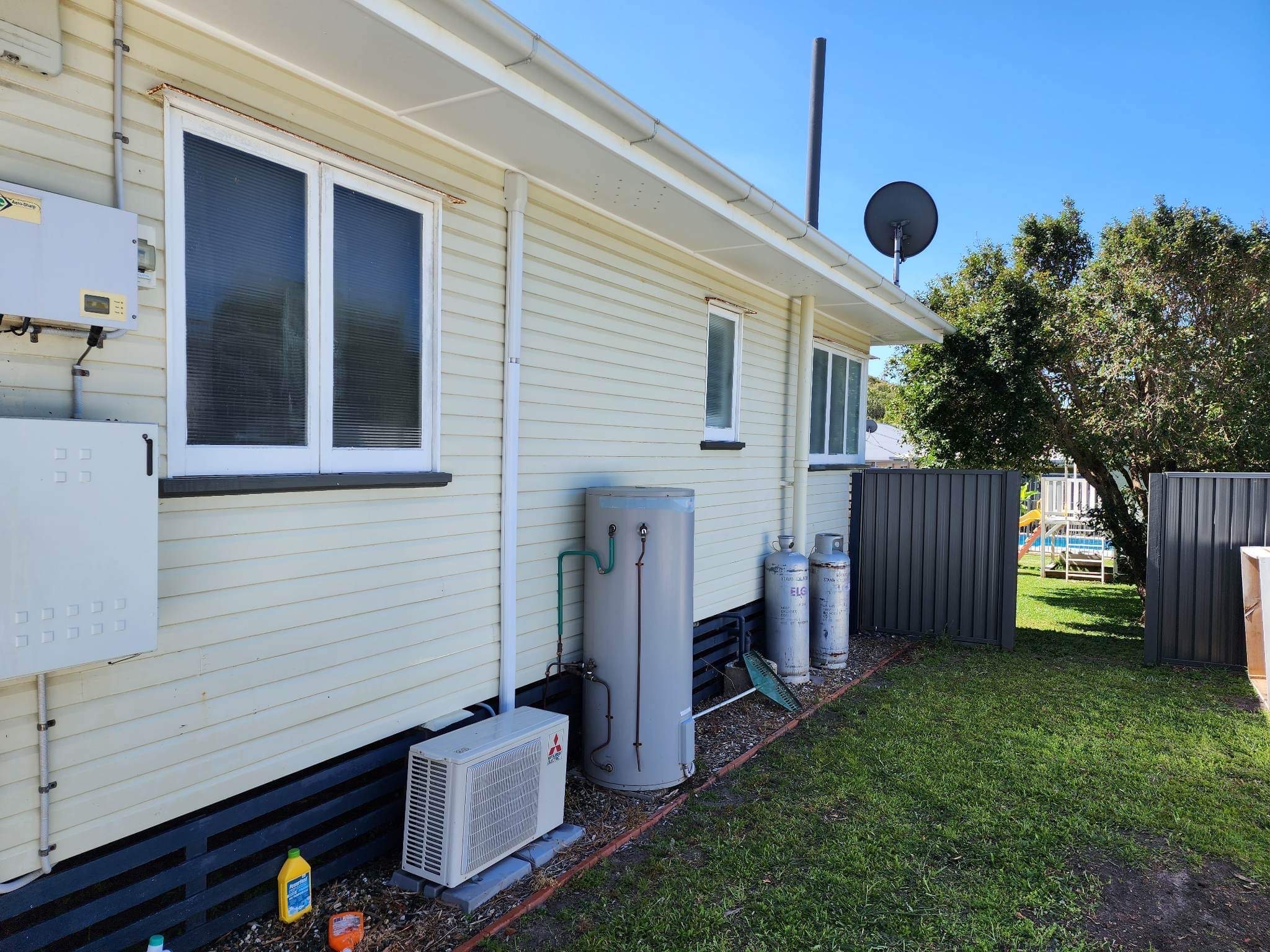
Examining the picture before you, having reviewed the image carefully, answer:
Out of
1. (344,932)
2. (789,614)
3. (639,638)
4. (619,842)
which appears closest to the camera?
(344,932)

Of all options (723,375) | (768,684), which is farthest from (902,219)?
(768,684)

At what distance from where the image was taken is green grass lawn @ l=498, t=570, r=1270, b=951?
9.39ft

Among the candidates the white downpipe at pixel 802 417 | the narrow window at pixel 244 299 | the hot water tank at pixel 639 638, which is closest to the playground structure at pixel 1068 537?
the white downpipe at pixel 802 417

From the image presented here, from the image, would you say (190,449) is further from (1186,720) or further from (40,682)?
(1186,720)

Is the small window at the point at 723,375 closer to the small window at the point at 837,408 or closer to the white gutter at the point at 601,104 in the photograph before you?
the white gutter at the point at 601,104

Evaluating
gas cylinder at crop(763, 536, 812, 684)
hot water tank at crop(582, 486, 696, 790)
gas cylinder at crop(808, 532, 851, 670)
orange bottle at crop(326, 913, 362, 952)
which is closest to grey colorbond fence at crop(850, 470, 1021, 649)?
gas cylinder at crop(808, 532, 851, 670)

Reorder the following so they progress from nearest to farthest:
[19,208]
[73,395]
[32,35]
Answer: [19,208] → [32,35] → [73,395]

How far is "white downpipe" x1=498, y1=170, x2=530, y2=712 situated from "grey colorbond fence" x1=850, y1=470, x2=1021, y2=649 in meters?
5.11

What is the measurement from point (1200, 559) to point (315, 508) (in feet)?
23.7

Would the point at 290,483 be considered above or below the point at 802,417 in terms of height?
below

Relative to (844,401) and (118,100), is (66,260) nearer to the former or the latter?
(118,100)

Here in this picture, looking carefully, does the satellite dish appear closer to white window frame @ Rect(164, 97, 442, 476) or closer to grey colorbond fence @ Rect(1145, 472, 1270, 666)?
grey colorbond fence @ Rect(1145, 472, 1270, 666)

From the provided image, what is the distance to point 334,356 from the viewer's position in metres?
2.91

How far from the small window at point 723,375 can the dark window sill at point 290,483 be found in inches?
109
